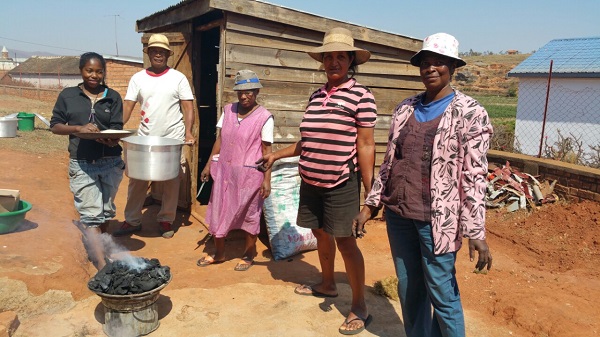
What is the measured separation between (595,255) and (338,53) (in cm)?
452

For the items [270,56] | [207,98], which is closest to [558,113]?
[207,98]

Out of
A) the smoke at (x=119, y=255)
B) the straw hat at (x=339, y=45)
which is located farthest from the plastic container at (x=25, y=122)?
the straw hat at (x=339, y=45)

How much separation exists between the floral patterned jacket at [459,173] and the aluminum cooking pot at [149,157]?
110 inches

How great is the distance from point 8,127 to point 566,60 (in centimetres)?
1442

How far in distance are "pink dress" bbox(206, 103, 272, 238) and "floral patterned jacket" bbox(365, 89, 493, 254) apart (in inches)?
90.8

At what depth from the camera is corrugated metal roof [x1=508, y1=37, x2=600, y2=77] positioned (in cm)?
1245

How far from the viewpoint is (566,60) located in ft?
43.4

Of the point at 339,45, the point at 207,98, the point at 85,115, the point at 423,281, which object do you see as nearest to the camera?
the point at 423,281

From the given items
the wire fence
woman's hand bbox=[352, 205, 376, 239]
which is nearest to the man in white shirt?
woman's hand bbox=[352, 205, 376, 239]

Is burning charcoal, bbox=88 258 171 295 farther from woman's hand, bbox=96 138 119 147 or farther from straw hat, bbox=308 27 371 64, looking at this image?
straw hat, bbox=308 27 371 64

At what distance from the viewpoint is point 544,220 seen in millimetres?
6762

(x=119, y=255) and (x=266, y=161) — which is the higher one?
(x=266, y=161)

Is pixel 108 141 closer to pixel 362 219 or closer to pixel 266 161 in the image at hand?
pixel 266 161

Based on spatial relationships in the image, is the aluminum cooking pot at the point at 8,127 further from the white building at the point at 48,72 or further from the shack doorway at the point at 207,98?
the white building at the point at 48,72
